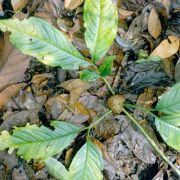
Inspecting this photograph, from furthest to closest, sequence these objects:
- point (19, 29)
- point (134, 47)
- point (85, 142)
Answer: point (134, 47), point (85, 142), point (19, 29)

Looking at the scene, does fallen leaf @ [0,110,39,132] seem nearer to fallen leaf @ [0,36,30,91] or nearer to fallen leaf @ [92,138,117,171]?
fallen leaf @ [0,36,30,91]

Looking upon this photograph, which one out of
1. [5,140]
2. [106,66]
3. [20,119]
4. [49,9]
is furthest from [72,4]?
[5,140]

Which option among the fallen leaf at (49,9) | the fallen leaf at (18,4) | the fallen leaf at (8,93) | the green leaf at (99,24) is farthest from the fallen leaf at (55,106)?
the fallen leaf at (18,4)

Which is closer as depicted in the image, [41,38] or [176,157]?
[41,38]

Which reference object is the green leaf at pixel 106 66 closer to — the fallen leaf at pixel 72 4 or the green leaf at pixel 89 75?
the green leaf at pixel 89 75

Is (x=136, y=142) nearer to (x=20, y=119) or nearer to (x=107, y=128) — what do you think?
(x=107, y=128)

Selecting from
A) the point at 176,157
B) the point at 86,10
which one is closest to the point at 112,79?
the point at 86,10

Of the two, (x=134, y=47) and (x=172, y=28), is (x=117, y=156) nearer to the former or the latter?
(x=134, y=47)
